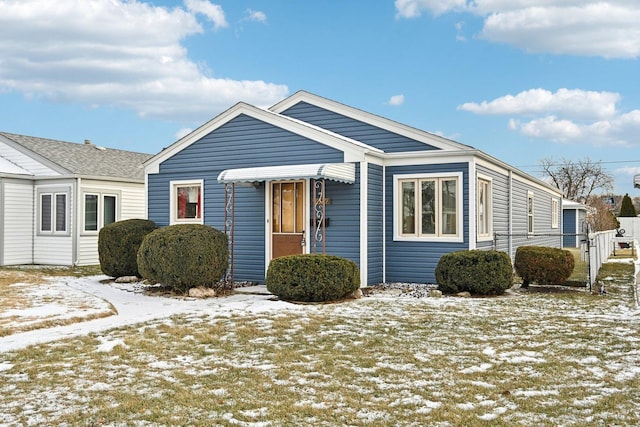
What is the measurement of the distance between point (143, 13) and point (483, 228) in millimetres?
9849

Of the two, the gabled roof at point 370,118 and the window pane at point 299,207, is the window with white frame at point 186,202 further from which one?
the gabled roof at point 370,118

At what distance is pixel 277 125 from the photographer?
1362 cm

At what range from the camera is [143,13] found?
14.8 metres

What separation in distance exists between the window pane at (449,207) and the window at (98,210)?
11.9 metres

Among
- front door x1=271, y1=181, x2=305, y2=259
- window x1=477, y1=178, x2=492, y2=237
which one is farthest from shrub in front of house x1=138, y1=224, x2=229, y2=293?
window x1=477, y1=178, x2=492, y2=237

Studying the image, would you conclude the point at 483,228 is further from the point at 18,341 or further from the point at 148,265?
the point at 18,341

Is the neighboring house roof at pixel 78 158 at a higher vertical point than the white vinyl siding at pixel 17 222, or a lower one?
higher

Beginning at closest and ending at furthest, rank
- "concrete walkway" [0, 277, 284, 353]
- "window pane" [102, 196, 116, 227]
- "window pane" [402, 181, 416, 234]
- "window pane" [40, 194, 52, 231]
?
"concrete walkway" [0, 277, 284, 353] → "window pane" [402, 181, 416, 234] → "window pane" [40, 194, 52, 231] → "window pane" [102, 196, 116, 227]

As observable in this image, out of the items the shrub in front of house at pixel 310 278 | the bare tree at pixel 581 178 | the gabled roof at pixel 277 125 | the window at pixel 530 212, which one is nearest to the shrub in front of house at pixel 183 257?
the shrub in front of house at pixel 310 278

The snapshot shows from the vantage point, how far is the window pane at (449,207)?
42.6ft

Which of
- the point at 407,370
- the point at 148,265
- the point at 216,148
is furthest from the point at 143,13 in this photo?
the point at 407,370

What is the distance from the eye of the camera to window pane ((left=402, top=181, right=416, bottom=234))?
13398 millimetres

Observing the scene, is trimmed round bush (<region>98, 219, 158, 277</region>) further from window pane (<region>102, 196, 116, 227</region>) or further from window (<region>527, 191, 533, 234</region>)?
window (<region>527, 191, 533, 234</region>)

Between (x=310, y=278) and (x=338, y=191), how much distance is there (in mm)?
2986
